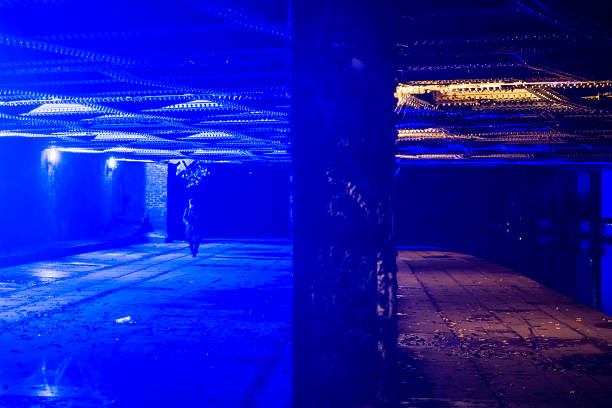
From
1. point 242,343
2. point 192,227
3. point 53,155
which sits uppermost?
point 53,155

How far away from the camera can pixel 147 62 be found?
183 inches

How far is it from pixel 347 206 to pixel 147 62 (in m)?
3.88

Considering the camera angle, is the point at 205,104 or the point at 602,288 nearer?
the point at 205,104

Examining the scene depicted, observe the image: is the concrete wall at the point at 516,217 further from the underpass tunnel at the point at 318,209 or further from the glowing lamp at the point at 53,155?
the glowing lamp at the point at 53,155

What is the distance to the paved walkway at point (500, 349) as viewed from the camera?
4.06 meters

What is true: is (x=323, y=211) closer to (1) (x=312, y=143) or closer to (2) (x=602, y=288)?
(1) (x=312, y=143)

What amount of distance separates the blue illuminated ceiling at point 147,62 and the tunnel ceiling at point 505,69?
1.28 meters

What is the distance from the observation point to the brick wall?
66.6ft

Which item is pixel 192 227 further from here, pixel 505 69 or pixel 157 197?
pixel 505 69

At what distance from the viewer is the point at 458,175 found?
18.6 m

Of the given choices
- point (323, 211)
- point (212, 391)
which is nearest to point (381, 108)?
A: point (323, 211)

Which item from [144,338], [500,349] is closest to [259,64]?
[144,338]

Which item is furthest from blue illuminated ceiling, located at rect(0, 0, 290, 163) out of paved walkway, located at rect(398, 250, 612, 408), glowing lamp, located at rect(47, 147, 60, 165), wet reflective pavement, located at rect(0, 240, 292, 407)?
glowing lamp, located at rect(47, 147, 60, 165)

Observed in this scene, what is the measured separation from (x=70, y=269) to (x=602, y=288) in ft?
47.6
